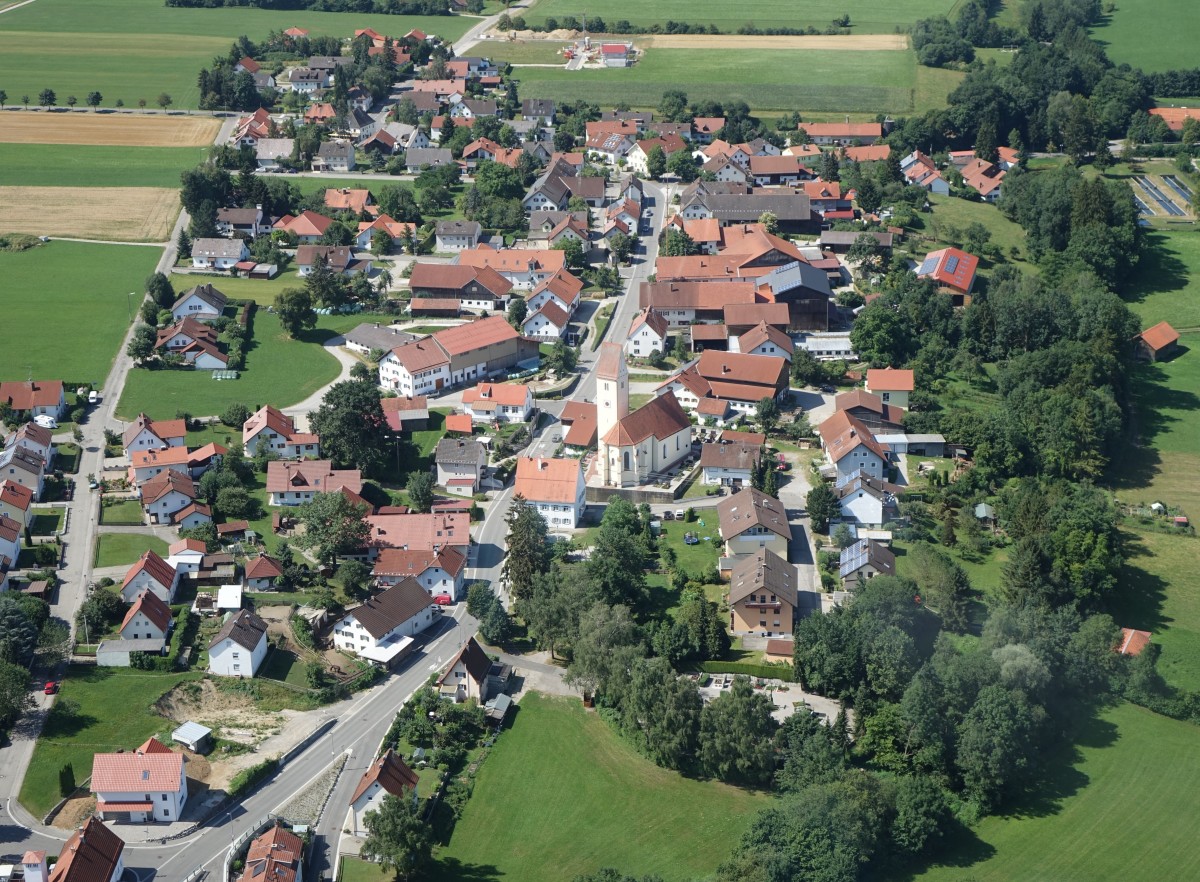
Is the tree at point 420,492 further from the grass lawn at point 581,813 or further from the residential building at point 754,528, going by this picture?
the grass lawn at point 581,813

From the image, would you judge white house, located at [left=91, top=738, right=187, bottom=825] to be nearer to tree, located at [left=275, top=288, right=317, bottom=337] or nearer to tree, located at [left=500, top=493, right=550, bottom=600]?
tree, located at [left=500, top=493, right=550, bottom=600]

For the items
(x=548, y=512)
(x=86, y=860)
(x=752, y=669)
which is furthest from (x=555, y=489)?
(x=86, y=860)

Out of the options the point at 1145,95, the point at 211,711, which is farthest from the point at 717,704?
the point at 1145,95

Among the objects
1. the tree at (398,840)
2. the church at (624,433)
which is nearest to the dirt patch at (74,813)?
the tree at (398,840)

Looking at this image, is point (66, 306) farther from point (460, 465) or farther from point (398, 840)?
point (398, 840)

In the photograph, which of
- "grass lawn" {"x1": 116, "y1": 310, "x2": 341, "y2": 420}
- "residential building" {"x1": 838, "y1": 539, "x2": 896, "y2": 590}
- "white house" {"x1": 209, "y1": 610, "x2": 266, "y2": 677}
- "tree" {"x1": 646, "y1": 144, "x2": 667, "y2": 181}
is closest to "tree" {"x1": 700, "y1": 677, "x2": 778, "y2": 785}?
"residential building" {"x1": 838, "y1": 539, "x2": 896, "y2": 590}

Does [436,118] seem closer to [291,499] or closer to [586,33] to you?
[586,33]
